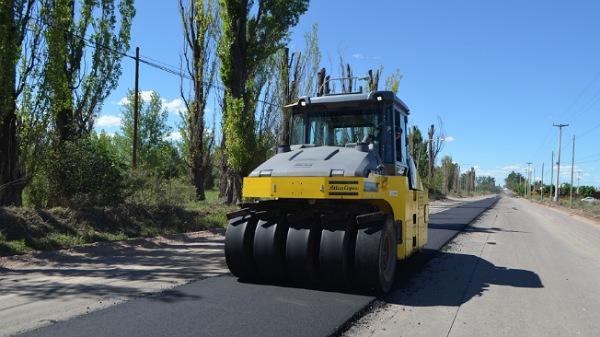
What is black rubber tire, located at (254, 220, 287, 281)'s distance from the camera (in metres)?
7.39

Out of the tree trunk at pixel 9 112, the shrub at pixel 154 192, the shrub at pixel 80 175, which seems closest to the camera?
the tree trunk at pixel 9 112

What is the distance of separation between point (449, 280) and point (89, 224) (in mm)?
8601

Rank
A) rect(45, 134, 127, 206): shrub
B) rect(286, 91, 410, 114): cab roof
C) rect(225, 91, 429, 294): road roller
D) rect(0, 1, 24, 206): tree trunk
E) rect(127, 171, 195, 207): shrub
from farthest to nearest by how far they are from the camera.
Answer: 1. rect(127, 171, 195, 207): shrub
2. rect(45, 134, 127, 206): shrub
3. rect(0, 1, 24, 206): tree trunk
4. rect(286, 91, 410, 114): cab roof
5. rect(225, 91, 429, 294): road roller

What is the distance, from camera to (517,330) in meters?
6.02

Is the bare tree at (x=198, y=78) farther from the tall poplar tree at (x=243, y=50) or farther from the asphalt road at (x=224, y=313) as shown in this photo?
the asphalt road at (x=224, y=313)

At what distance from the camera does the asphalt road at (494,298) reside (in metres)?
6.03

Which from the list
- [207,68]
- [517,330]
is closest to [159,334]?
[517,330]

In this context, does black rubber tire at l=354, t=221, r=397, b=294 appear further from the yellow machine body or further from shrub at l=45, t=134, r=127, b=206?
shrub at l=45, t=134, r=127, b=206

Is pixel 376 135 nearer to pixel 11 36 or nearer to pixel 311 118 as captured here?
pixel 311 118

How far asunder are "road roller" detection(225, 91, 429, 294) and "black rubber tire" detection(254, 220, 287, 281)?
14 mm

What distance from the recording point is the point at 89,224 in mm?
12602

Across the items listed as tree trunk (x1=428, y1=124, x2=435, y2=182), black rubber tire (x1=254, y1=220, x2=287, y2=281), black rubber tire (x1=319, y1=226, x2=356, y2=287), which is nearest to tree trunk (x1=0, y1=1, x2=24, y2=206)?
black rubber tire (x1=254, y1=220, x2=287, y2=281)

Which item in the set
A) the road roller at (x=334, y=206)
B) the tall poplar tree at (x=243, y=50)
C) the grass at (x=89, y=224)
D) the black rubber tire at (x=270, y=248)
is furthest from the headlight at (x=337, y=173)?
the tall poplar tree at (x=243, y=50)

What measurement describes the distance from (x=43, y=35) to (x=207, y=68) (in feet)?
41.4
